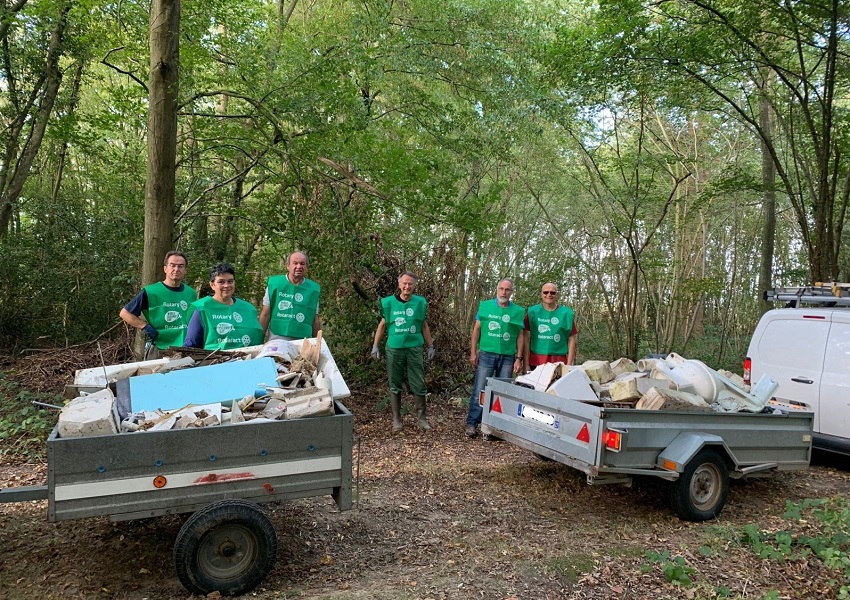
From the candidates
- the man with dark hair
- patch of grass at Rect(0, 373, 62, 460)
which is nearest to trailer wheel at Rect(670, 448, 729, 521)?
the man with dark hair

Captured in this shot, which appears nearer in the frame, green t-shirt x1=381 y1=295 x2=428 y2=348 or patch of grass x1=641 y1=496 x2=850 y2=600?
patch of grass x1=641 y1=496 x2=850 y2=600

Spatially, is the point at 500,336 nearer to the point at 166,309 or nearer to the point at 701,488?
the point at 701,488

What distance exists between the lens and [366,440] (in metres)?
7.02

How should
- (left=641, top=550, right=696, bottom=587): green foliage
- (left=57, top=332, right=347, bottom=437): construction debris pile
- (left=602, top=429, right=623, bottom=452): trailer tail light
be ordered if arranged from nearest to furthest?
1. (left=57, top=332, right=347, bottom=437): construction debris pile
2. (left=641, top=550, right=696, bottom=587): green foliage
3. (left=602, top=429, right=623, bottom=452): trailer tail light

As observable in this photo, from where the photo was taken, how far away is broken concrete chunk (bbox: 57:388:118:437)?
3.02 metres

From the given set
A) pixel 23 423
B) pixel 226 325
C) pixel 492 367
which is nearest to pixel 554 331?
pixel 492 367

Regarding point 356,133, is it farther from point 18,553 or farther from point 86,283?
point 18,553

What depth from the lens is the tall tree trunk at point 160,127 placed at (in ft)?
22.0

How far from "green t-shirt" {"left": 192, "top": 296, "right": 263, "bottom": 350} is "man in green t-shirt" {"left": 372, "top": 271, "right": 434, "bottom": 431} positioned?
2405mm

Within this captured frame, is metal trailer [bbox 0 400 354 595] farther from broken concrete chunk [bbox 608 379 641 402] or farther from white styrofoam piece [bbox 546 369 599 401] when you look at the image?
broken concrete chunk [bbox 608 379 641 402]

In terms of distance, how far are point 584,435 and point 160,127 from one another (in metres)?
5.77

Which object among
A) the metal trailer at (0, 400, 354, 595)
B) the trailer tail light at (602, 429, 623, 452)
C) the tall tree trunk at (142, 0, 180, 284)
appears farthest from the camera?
the tall tree trunk at (142, 0, 180, 284)

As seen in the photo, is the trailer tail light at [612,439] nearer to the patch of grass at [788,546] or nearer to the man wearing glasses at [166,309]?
the patch of grass at [788,546]

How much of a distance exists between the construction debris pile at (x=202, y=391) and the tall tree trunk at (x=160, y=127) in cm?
274
